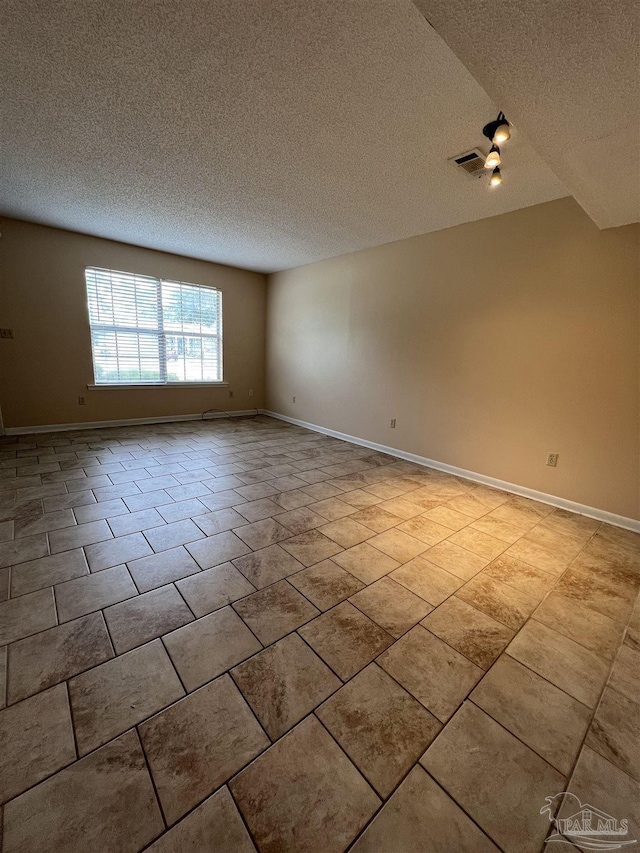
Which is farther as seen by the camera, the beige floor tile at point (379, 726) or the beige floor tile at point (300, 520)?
the beige floor tile at point (300, 520)

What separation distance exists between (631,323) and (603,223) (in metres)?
0.74

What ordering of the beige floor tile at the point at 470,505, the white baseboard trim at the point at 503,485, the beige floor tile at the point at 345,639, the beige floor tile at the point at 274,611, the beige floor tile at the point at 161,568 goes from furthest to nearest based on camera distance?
the beige floor tile at the point at 470,505, the white baseboard trim at the point at 503,485, the beige floor tile at the point at 161,568, the beige floor tile at the point at 274,611, the beige floor tile at the point at 345,639

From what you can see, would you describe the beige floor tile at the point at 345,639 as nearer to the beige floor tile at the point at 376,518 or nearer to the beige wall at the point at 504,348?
the beige floor tile at the point at 376,518

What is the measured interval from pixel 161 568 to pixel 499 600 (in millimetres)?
1812

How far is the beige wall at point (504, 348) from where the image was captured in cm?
258

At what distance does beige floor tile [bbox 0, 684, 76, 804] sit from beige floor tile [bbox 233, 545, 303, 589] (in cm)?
85

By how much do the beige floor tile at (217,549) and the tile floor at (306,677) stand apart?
13 mm

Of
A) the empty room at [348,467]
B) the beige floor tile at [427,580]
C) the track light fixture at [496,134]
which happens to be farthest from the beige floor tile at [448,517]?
the track light fixture at [496,134]

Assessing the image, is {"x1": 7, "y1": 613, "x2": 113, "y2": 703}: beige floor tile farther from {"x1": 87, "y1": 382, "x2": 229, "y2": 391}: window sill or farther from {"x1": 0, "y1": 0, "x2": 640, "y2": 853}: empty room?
{"x1": 87, "y1": 382, "x2": 229, "y2": 391}: window sill

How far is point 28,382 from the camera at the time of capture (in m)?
4.22

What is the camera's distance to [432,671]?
133cm

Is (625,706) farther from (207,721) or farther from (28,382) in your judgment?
(28,382)

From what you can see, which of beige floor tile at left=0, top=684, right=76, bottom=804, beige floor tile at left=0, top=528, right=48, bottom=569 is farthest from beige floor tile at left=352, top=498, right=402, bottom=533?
beige floor tile at left=0, top=528, right=48, bottom=569

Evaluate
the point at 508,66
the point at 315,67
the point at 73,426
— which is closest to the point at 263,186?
the point at 315,67
